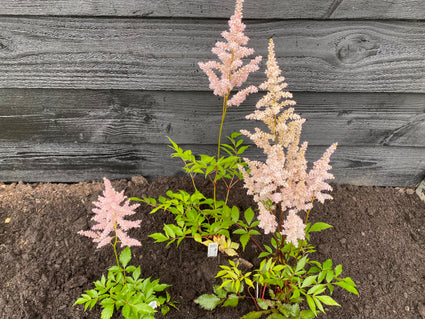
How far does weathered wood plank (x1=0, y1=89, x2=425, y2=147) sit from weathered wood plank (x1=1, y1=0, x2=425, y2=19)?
394 millimetres

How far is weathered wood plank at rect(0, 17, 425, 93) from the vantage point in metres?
1.43

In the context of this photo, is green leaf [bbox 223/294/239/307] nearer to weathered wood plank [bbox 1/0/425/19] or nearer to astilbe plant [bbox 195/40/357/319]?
astilbe plant [bbox 195/40/357/319]

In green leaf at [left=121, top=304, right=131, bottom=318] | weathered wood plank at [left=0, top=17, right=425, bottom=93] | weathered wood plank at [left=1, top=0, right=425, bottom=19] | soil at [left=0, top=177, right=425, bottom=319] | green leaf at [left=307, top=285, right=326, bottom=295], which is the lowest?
soil at [left=0, top=177, right=425, bottom=319]

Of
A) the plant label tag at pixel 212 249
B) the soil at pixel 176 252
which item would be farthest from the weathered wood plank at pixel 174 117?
the plant label tag at pixel 212 249

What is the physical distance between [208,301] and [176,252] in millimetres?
362

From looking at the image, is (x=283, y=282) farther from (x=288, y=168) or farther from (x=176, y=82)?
(x=176, y=82)

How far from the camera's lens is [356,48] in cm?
149

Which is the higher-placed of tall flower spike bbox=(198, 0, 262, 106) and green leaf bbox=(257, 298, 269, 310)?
tall flower spike bbox=(198, 0, 262, 106)

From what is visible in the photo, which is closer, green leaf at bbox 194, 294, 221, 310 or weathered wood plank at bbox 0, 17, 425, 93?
green leaf at bbox 194, 294, 221, 310

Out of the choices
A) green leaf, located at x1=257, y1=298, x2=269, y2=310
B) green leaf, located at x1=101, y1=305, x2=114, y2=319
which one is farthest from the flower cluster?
green leaf, located at x1=101, y1=305, x2=114, y2=319

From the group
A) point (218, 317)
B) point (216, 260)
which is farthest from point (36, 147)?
Result: point (218, 317)

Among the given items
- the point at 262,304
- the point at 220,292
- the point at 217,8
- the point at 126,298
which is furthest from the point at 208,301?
the point at 217,8

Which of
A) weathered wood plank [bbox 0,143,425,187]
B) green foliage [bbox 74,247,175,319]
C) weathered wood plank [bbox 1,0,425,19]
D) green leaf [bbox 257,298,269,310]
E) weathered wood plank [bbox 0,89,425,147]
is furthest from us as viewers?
weathered wood plank [bbox 0,143,425,187]

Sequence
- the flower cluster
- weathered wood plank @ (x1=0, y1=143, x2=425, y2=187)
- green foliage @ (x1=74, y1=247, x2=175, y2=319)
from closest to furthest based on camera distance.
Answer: the flower cluster, green foliage @ (x1=74, y1=247, x2=175, y2=319), weathered wood plank @ (x1=0, y1=143, x2=425, y2=187)
